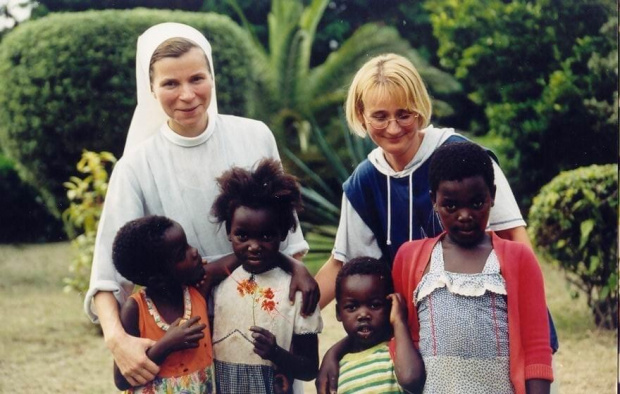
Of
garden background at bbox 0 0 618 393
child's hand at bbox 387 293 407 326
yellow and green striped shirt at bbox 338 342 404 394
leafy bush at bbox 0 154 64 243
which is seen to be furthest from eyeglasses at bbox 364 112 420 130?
leafy bush at bbox 0 154 64 243

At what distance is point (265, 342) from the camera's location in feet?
9.14

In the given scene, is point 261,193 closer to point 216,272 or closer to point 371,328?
point 216,272

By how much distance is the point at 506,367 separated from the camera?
258 centimetres

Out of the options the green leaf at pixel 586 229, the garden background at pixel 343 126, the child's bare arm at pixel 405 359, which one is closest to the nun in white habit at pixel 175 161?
the child's bare arm at pixel 405 359

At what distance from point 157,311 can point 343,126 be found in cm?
370

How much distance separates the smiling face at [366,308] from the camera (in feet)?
8.86

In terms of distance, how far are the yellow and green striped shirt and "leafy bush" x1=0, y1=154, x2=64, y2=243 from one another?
19.4 ft

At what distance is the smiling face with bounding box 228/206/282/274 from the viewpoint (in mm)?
2756

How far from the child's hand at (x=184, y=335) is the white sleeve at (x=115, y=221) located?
1.04 ft

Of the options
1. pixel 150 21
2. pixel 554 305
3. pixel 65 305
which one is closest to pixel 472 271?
pixel 150 21

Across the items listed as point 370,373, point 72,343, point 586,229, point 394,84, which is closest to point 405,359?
point 370,373

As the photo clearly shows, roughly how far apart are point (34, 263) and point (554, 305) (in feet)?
15.6

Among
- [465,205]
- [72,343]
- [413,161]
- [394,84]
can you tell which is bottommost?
[72,343]

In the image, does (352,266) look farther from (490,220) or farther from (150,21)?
(150,21)
